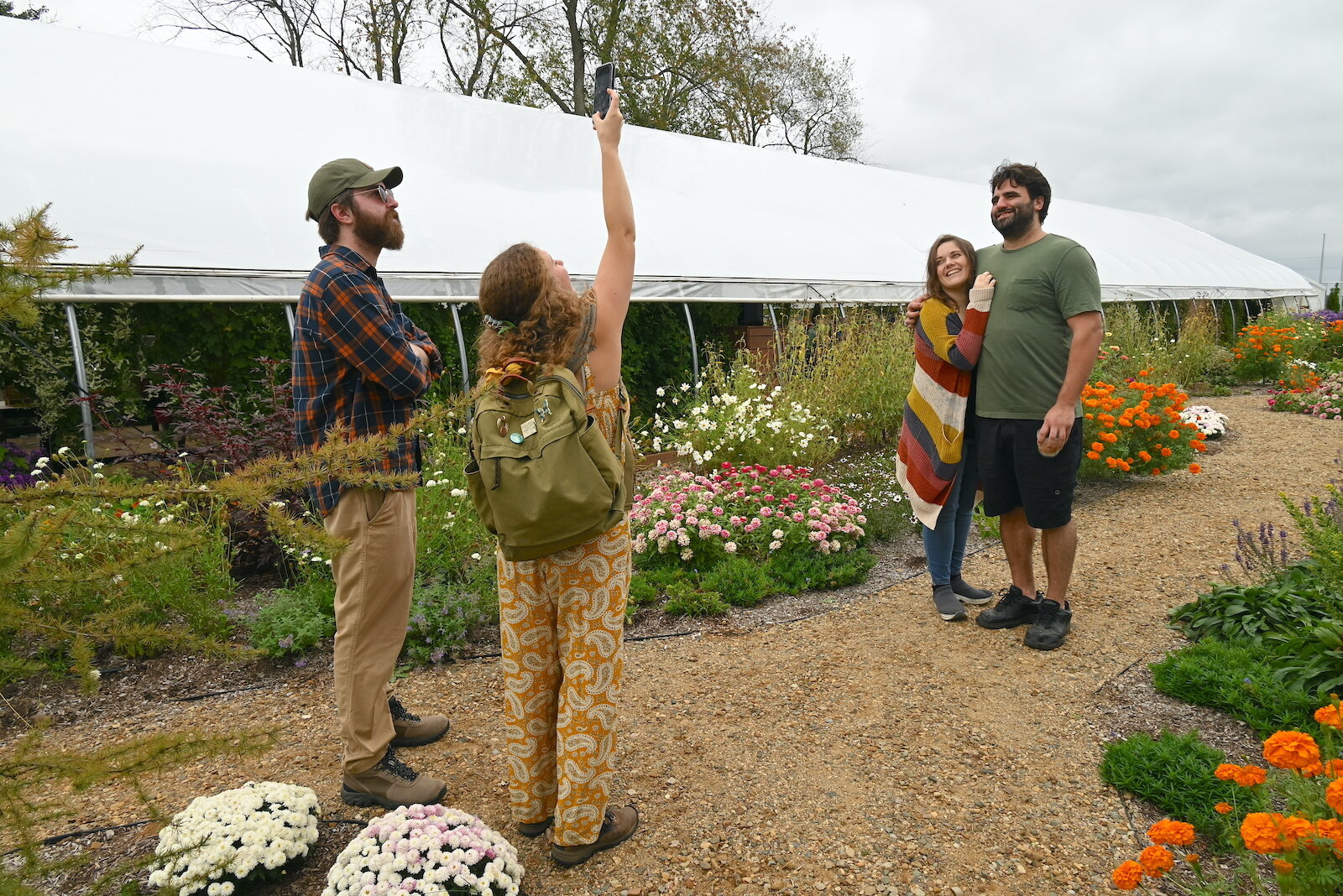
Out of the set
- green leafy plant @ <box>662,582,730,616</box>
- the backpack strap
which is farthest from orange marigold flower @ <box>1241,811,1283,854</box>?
green leafy plant @ <box>662,582,730,616</box>

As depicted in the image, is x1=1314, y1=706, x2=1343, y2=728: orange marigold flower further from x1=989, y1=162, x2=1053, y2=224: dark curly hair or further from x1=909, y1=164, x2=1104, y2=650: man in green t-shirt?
x1=989, y1=162, x2=1053, y2=224: dark curly hair

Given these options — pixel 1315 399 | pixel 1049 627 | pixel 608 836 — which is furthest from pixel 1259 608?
pixel 1315 399

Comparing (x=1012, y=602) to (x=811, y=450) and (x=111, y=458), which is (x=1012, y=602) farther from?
(x=111, y=458)

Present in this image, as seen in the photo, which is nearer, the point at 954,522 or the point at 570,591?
the point at 570,591

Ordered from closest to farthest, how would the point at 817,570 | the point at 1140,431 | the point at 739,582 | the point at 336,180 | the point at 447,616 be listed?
the point at 336,180
the point at 447,616
the point at 739,582
the point at 817,570
the point at 1140,431

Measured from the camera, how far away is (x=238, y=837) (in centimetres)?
207

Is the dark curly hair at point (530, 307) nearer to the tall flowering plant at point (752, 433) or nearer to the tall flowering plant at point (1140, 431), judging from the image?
the tall flowering plant at point (752, 433)

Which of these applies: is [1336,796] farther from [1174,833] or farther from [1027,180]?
[1027,180]

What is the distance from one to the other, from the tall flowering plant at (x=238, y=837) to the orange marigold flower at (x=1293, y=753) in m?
2.32

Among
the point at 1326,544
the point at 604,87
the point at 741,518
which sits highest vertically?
the point at 604,87

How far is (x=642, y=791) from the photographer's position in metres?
2.62

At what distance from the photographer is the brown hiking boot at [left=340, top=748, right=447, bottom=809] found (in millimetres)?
2469

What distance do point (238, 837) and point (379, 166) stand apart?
7.25 metres

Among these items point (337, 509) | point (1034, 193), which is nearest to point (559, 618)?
point (337, 509)
